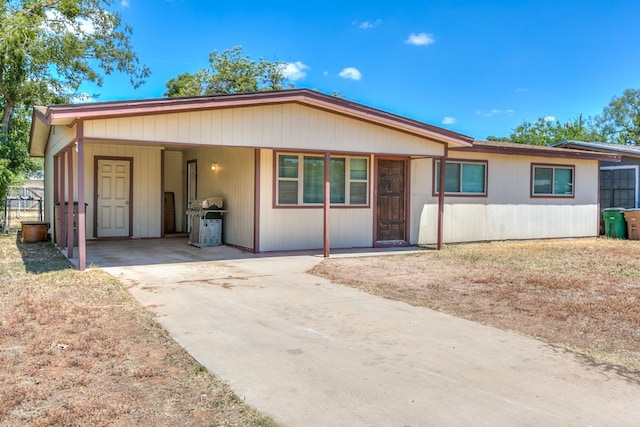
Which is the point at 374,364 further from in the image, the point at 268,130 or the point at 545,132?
the point at 545,132

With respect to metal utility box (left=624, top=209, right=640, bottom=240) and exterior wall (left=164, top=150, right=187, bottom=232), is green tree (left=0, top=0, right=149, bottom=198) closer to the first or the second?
exterior wall (left=164, top=150, right=187, bottom=232)

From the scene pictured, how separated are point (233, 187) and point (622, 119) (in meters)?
45.4

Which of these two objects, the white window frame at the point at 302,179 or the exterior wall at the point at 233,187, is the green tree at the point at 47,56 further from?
the white window frame at the point at 302,179

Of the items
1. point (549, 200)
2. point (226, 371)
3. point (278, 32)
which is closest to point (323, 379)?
point (226, 371)

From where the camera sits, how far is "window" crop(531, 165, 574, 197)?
1422 centimetres

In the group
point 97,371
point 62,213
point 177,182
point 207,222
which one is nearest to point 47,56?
point 177,182

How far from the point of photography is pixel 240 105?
349 inches

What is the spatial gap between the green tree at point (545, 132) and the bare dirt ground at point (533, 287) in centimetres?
2875

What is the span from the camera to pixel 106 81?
70.9 ft

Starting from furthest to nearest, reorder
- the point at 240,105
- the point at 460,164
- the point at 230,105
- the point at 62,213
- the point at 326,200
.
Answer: the point at 460,164 < the point at 62,213 < the point at 326,200 < the point at 240,105 < the point at 230,105

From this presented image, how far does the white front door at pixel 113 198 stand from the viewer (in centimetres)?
1284

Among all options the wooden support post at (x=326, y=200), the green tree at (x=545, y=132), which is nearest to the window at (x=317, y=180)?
the wooden support post at (x=326, y=200)

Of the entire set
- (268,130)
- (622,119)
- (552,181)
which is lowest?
(552,181)

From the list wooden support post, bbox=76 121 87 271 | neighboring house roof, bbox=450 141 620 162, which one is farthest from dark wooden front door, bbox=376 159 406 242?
wooden support post, bbox=76 121 87 271
